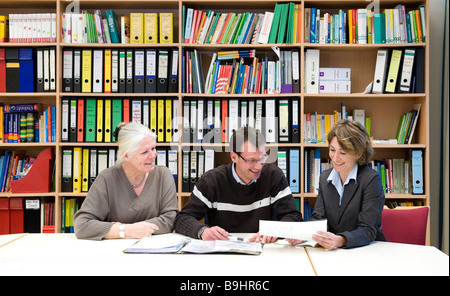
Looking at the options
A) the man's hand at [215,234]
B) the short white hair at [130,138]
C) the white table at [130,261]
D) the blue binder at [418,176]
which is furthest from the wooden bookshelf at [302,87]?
the white table at [130,261]

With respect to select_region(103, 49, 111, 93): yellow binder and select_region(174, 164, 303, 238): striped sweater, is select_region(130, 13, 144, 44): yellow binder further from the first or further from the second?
select_region(174, 164, 303, 238): striped sweater

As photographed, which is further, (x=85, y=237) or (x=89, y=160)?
(x=89, y=160)

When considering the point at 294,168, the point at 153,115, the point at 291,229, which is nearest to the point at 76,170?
the point at 153,115

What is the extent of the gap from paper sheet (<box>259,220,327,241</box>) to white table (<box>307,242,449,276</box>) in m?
0.08

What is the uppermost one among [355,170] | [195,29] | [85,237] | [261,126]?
[195,29]

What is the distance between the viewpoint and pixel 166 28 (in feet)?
11.8

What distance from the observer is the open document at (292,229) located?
184 centimetres

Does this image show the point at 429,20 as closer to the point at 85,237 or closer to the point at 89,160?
the point at 89,160

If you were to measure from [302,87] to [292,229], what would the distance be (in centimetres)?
187

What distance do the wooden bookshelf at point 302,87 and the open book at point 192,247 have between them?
158 cm

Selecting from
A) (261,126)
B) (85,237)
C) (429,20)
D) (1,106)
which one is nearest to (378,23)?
(429,20)

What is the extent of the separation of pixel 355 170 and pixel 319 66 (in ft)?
5.76

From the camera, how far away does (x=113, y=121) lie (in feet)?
11.8

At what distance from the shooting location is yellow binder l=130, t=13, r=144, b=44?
3594 millimetres
